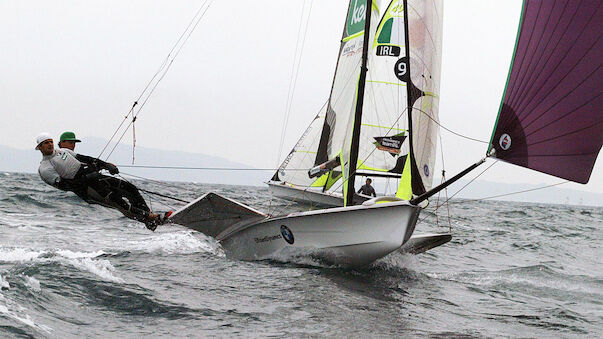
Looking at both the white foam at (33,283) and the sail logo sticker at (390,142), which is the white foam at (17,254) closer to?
the white foam at (33,283)

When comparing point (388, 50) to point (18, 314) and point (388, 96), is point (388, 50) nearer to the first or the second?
point (388, 96)

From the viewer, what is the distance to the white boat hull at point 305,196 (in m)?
18.6

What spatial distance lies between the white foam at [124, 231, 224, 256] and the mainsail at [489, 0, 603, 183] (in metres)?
5.30

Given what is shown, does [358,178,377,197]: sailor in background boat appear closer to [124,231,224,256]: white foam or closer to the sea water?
the sea water

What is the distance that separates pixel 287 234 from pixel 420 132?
10.9ft

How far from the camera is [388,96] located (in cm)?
1683

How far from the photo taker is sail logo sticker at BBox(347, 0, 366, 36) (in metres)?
12.3

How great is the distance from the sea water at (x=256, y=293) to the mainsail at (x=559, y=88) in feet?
5.77

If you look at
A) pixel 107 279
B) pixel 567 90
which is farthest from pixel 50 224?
pixel 567 90

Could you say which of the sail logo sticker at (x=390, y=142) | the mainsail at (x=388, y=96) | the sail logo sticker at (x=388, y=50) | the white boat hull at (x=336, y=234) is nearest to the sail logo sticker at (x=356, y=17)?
the mainsail at (x=388, y=96)

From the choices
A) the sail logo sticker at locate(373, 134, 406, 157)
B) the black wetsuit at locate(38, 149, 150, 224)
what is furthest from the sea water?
the sail logo sticker at locate(373, 134, 406, 157)

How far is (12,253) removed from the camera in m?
8.65

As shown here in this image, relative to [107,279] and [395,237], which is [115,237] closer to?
[107,279]

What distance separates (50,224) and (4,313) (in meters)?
8.11
